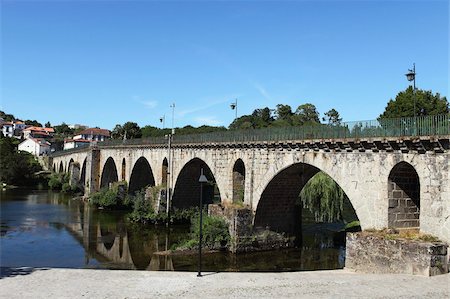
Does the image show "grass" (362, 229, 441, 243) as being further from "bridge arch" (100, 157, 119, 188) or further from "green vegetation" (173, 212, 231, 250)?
"bridge arch" (100, 157, 119, 188)

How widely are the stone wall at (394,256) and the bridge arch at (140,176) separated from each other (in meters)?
38.0

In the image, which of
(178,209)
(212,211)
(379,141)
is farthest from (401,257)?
(178,209)

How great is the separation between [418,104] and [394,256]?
39.4m

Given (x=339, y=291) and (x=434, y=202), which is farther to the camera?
(x=434, y=202)

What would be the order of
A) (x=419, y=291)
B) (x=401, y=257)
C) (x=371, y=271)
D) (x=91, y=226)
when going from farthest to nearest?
(x=91, y=226) → (x=371, y=271) → (x=401, y=257) → (x=419, y=291)

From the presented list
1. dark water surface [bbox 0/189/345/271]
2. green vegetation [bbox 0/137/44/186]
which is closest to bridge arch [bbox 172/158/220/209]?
dark water surface [bbox 0/189/345/271]

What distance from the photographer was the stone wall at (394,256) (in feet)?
48.6

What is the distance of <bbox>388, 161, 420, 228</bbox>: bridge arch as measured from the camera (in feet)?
58.9

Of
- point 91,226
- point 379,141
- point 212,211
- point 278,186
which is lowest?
point 91,226

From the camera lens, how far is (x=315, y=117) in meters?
103

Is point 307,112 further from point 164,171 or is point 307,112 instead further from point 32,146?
point 32,146

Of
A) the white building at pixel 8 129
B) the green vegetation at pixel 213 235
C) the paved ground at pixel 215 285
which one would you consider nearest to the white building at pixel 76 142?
the white building at pixel 8 129

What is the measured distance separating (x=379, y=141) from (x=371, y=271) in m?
5.42

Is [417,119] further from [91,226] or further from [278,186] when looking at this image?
[91,226]
